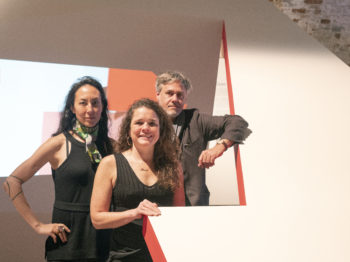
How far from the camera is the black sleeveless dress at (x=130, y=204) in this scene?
177cm

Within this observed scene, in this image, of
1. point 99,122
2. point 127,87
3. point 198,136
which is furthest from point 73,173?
point 198,136

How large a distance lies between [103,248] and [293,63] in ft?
5.39

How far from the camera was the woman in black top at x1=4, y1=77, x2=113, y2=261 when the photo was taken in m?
2.04

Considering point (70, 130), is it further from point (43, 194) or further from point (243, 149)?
point (243, 149)

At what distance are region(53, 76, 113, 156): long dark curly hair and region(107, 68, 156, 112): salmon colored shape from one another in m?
0.07

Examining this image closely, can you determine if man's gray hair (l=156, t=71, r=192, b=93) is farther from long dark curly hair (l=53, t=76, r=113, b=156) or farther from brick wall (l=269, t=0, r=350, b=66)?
brick wall (l=269, t=0, r=350, b=66)

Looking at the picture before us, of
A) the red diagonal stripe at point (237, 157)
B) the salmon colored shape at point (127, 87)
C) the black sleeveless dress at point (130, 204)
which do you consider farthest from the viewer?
the salmon colored shape at point (127, 87)

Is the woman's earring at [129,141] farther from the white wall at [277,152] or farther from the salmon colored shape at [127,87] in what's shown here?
the white wall at [277,152]

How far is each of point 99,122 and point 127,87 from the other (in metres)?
0.30

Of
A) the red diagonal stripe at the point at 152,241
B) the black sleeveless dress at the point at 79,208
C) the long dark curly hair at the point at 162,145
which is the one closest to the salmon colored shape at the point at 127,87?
the long dark curly hair at the point at 162,145

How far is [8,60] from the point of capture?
2.33m

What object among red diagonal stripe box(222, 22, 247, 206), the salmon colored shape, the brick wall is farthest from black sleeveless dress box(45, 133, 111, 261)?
the brick wall

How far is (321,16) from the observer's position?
3.76 m

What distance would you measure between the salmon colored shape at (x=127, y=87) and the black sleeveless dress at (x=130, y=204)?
516 millimetres
